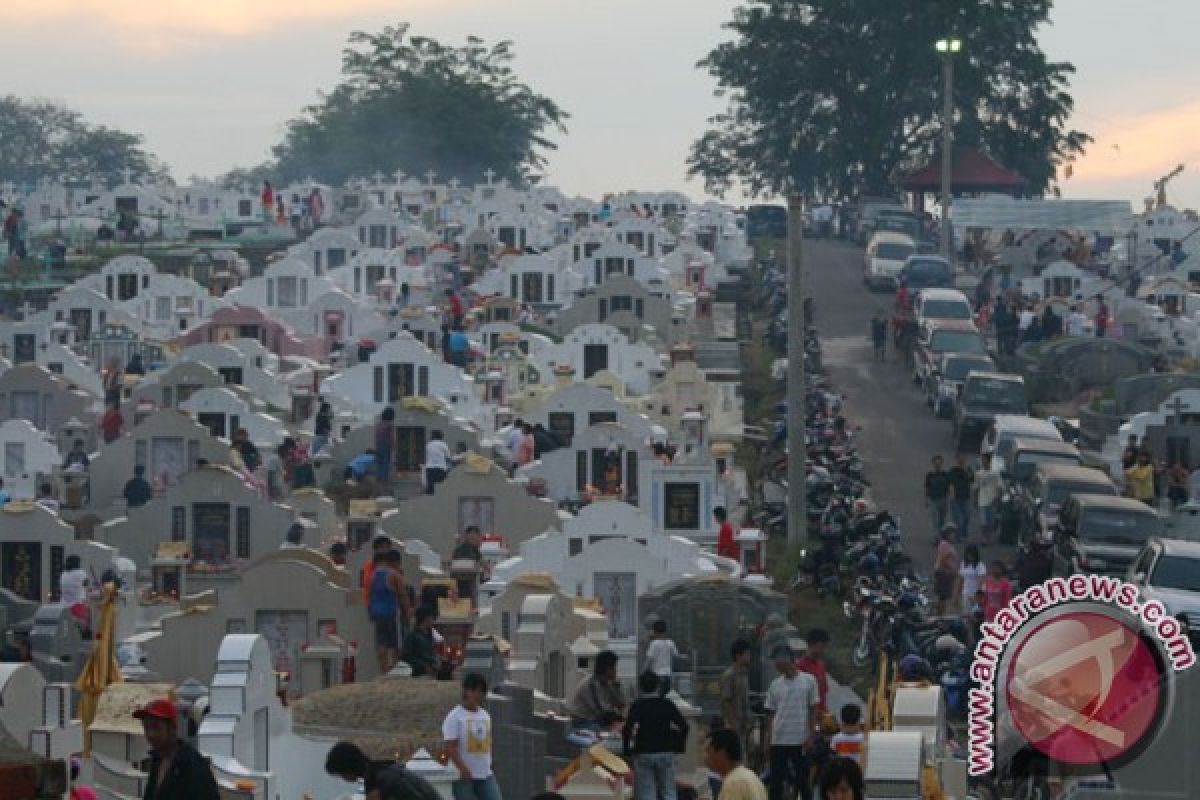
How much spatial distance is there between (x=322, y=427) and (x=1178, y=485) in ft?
42.0

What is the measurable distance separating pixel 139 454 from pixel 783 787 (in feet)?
89.1

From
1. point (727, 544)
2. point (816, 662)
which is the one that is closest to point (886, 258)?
point (727, 544)

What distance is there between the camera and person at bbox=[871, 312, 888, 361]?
75312 mm

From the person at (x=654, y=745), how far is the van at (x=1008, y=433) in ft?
85.9

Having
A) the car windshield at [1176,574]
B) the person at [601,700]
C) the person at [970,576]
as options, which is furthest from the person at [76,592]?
the person at [601,700]

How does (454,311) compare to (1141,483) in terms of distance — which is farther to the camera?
(454,311)

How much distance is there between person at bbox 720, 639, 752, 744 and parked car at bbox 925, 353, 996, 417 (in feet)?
101

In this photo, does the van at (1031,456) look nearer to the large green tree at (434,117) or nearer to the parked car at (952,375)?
the parked car at (952,375)

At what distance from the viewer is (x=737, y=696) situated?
34.8 metres

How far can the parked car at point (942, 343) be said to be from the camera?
6975 centimetres

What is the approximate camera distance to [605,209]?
102188 mm

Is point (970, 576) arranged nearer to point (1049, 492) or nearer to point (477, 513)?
point (1049, 492)

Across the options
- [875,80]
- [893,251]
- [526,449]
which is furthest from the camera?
[875,80]

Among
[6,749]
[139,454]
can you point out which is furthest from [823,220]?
[6,749]
